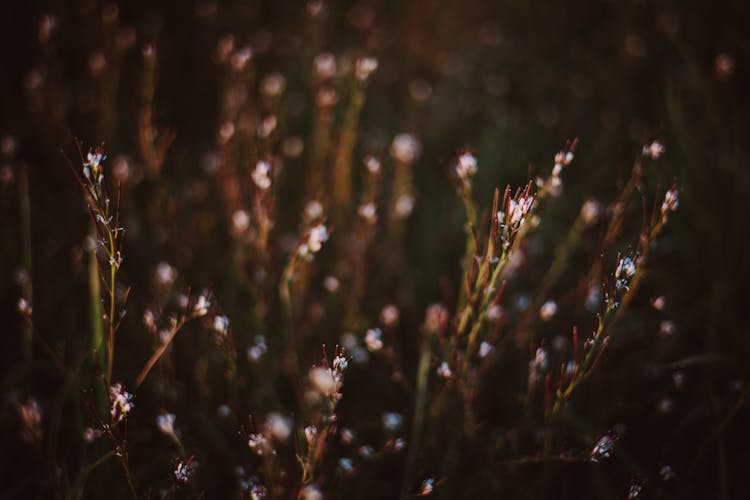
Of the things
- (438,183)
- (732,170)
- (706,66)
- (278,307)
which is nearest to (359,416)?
(278,307)

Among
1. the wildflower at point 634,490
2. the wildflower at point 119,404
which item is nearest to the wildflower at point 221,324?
the wildflower at point 119,404

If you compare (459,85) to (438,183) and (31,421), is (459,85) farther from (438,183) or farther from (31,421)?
(31,421)

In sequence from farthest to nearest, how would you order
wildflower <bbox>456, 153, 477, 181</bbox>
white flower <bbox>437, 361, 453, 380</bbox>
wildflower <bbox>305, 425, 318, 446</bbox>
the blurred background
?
1. the blurred background
2. white flower <bbox>437, 361, 453, 380</bbox>
3. wildflower <bbox>456, 153, 477, 181</bbox>
4. wildflower <bbox>305, 425, 318, 446</bbox>

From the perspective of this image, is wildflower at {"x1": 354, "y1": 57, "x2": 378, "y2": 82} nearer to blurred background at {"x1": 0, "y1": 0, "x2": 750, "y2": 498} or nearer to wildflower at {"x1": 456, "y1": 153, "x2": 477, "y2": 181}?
blurred background at {"x1": 0, "y1": 0, "x2": 750, "y2": 498}

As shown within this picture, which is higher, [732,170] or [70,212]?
[70,212]

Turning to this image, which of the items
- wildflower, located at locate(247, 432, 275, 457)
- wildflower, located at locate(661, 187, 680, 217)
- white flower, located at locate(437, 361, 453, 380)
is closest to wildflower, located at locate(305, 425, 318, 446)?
wildflower, located at locate(247, 432, 275, 457)

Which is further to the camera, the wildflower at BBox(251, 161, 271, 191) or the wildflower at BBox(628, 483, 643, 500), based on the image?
the wildflower at BBox(251, 161, 271, 191)

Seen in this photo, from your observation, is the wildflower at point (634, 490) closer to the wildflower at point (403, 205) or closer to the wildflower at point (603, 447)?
the wildflower at point (603, 447)
